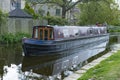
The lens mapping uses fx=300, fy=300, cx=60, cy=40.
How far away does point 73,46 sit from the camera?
22766 mm

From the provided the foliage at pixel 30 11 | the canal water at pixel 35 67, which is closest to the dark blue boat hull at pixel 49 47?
the canal water at pixel 35 67

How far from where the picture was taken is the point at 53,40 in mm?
19359

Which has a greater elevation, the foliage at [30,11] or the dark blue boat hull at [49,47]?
the foliage at [30,11]

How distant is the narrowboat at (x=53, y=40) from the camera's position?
18.5 meters

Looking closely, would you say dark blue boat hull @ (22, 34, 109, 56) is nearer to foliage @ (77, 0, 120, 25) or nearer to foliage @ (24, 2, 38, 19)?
foliage @ (24, 2, 38, 19)

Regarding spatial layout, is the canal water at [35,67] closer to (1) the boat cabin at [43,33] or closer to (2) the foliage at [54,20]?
(1) the boat cabin at [43,33]

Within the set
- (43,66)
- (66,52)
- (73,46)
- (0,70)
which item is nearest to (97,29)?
(73,46)

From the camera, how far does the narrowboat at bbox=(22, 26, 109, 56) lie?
1850cm

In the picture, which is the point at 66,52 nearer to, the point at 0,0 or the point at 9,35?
the point at 9,35

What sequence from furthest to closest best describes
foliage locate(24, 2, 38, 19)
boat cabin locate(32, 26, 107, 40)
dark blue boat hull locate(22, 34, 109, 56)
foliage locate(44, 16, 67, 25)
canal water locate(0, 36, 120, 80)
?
foliage locate(24, 2, 38, 19)
foliage locate(44, 16, 67, 25)
boat cabin locate(32, 26, 107, 40)
dark blue boat hull locate(22, 34, 109, 56)
canal water locate(0, 36, 120, 80)

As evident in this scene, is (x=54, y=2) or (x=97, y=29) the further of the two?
(x=54, y=2)

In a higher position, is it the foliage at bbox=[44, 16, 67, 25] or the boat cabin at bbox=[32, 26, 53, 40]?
the foliage at bbox=[44, 16, 67, 25]

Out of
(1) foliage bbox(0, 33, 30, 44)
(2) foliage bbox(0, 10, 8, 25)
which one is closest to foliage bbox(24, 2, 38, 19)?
(1) foliage bbox(0, 33, 30, 44)

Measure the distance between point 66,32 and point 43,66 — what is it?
7293 millimetres
